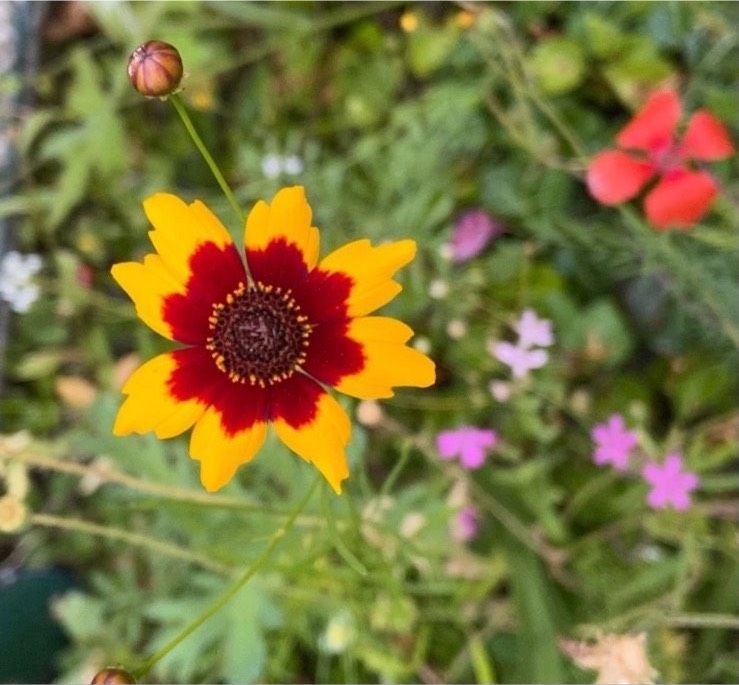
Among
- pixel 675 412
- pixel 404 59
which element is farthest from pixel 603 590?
pixel 404 59

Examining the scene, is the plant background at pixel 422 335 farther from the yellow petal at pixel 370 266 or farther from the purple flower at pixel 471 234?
the yellow petal at pixel 370 266

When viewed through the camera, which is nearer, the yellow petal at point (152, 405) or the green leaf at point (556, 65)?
the yellow petal at point (152, 405)

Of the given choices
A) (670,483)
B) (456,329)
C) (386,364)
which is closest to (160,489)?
(386,364)

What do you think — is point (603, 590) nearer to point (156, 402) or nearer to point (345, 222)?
point (345, 222)

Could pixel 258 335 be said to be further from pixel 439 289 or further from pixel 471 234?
pixel 471 234

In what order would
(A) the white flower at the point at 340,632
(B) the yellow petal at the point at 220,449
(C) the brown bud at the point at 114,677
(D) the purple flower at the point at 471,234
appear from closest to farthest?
1. (C) the brown bud at the point at 114,677
2. (B) the yellow petal at the point at 220,449
3. (A) the white flower at the point at 340,632
4. (D) the purple flower at the point at 471,234

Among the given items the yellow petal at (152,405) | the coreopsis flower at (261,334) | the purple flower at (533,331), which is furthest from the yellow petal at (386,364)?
the purple flower at (533,331)

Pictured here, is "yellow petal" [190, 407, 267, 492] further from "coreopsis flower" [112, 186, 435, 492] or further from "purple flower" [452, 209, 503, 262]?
"purple flower" [452, 209, 503, 262]
